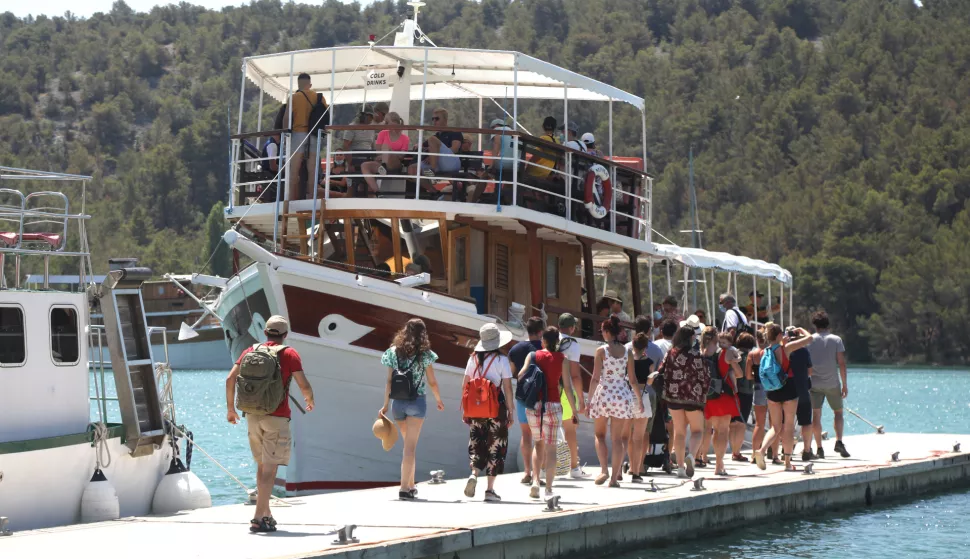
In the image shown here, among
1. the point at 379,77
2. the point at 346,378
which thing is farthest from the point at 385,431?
the point at 379,77

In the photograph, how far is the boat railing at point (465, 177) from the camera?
17.4m

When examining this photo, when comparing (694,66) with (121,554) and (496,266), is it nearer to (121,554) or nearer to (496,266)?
(496,266)

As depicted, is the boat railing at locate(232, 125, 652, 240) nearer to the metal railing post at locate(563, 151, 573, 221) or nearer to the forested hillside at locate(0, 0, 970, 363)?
the metal railing post at locate(563, 151, 573, 221)

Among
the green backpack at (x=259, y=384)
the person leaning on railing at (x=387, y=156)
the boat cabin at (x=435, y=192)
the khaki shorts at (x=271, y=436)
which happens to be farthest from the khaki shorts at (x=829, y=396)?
the green backpack at (x=259, y=384)

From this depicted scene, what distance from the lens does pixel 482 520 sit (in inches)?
432

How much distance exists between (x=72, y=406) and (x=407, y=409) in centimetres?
295

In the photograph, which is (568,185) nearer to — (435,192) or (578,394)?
(435,192)

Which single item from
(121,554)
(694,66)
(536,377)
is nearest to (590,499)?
(536,377)

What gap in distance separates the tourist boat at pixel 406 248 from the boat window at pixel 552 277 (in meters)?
0.04

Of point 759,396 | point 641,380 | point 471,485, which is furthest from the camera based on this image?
point 759,396

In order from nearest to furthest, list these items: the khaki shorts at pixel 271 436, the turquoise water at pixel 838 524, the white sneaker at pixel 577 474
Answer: the khaki shorts at pixel 271 436
the turquoise water at pixel 838 524
the white sneaker at pixel 577 474

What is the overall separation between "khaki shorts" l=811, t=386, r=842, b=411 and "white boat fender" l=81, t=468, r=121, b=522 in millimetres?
9080

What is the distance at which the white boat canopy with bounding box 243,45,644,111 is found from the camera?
61.5 ft

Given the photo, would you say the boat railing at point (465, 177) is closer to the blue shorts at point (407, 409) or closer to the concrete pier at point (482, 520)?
the concrete pier at point (482, 520)
